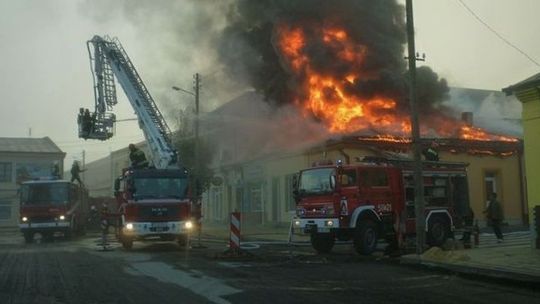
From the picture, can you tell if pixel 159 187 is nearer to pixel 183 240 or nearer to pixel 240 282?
pixel 183 240

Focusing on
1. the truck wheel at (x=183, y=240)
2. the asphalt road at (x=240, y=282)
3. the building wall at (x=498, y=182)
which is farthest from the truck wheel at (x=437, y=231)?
the building wall at (x=498, y=182)

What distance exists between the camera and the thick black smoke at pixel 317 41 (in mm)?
22500

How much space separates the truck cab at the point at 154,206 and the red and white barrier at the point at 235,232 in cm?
294

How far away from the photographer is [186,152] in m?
35.7

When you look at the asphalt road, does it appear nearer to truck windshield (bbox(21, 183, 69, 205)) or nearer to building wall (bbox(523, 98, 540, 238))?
building wall (bbox(523, 98, 540, 238))

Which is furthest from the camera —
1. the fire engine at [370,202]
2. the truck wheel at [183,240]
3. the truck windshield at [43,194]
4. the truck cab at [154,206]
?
the truck windshield at [43,194]

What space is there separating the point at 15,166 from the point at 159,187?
1675 inches

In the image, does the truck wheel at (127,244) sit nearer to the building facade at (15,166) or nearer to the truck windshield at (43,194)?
the truck windshield at (43,194)

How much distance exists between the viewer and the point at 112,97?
75.2 ft

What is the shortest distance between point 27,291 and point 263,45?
16.2 meters

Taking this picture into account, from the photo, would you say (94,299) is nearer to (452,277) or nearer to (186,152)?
(452,277)

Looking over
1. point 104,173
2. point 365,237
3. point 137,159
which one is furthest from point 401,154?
point 104,173

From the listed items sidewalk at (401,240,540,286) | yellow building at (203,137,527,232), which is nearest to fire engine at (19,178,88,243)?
yellow building at (203,137,527,232)

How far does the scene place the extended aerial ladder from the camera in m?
21.8
